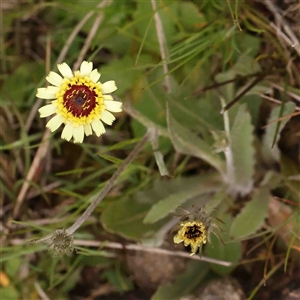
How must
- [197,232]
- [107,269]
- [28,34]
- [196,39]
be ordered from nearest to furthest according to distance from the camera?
[197,232]
[196,39]
[107,269]
[28,34]

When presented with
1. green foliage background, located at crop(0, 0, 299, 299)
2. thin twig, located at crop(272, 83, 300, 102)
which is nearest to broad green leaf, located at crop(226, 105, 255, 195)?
green foliage background, located at crop(0, 0, 299, 299)

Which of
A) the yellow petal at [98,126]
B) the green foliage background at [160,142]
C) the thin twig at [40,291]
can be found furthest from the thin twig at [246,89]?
the thin twig at [40,291]

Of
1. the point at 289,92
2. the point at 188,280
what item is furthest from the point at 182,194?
the point at 289,92

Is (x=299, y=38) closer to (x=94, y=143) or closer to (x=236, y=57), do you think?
(x=236, y=57)

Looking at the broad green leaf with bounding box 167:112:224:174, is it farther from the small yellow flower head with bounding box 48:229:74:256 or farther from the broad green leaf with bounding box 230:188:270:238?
the small yellow flower head with bounding box 48:229:74:256

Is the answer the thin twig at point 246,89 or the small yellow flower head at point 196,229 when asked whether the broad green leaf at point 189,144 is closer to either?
the thin twig at point 246,89

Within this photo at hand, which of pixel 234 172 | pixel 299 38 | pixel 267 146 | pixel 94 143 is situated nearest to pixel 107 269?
pixel 94 143

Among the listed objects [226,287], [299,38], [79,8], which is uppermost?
[79,8]
